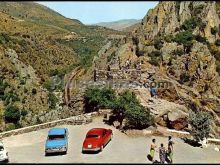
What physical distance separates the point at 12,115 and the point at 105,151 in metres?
33.4

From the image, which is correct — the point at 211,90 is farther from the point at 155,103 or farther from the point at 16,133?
the point at 16,133

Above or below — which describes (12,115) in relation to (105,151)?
below

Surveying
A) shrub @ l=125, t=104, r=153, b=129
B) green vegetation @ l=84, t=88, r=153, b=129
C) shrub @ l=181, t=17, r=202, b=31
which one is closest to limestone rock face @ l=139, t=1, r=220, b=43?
shrub @ l=181, t=17, r=202, b=31

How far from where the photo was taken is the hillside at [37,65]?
2319 inches

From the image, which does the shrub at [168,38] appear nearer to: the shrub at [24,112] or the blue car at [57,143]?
the shrub at [24,112]

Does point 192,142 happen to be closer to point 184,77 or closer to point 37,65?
point 184,77

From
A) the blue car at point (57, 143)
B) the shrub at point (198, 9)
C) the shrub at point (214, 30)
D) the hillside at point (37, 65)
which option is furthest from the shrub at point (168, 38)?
the blue car at point (57, 143)

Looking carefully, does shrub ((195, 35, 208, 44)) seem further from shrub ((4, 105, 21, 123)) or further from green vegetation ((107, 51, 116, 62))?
shrub ((4, 105, 21, 123))

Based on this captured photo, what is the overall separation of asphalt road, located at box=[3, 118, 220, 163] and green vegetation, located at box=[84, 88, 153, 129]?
1529 mm

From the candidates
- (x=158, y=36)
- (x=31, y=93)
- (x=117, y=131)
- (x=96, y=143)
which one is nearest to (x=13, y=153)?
(x=96, y=143)

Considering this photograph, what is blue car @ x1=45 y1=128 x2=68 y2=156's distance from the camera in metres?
25.7

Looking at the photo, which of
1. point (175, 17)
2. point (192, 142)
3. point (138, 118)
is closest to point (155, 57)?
point (175, 17)

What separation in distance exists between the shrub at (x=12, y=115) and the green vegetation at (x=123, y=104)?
1917cm

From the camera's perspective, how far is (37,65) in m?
86.7
